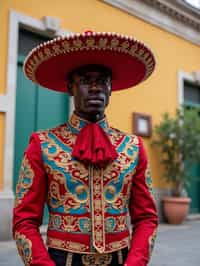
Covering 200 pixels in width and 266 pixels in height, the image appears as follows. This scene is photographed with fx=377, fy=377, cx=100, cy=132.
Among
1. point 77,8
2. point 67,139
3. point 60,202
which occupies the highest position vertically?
point 77,8

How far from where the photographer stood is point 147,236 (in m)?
1.54

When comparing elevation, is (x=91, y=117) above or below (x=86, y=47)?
below

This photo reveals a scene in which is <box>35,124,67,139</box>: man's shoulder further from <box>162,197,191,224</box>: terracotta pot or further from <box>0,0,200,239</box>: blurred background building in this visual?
A: <box>162,197,191,224</box>: terracotta pot

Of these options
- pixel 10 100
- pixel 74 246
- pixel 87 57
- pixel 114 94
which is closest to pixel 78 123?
pixel 87 57

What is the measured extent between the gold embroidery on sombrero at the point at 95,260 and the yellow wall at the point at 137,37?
4110mm

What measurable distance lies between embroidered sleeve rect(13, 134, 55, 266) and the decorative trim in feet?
19.1

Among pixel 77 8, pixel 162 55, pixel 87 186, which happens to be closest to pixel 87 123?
pixel 87 186

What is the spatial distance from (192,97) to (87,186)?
24.7 feet

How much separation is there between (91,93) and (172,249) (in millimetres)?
3760

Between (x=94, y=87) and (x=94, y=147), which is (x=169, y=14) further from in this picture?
(x=94, y=147)

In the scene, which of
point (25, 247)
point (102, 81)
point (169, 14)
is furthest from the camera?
point (169, 14)

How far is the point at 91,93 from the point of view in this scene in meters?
1.58

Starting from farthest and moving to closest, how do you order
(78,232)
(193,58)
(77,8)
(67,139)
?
(193,58), (77,8), (67,139), (78,232)

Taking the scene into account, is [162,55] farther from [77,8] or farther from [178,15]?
[77,8]
